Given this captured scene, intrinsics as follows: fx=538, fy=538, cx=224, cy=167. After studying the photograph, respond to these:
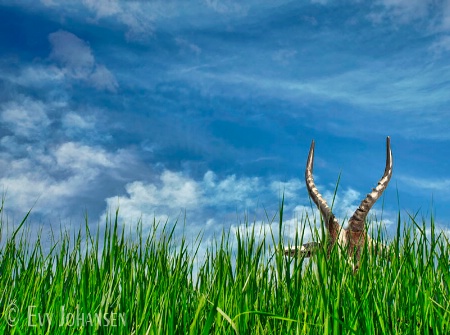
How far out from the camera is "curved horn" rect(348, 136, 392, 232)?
Result: 707 centimetres

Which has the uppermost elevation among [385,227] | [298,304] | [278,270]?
[385,227]

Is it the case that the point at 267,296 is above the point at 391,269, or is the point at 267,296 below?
below

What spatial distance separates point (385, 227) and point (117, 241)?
1.93m

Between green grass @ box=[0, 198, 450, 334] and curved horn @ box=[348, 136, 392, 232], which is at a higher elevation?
curved horn @ box=[348, 136, 392, 232]

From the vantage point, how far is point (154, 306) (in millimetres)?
3133

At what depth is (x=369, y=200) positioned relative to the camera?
7.20 metres

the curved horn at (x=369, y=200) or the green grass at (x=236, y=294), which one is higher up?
the curved horn at (x=369, y=200)

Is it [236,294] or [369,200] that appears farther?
[369,200]

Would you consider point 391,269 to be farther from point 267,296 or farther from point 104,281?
point 104,281

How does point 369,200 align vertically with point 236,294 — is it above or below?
above

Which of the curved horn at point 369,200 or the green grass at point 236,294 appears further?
the curved horn at point 369,200

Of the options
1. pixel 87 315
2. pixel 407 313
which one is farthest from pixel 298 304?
pixel 87 315

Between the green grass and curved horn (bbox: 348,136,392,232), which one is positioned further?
curved horn (bbox: 348,136,392,232)

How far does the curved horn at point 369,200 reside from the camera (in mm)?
7066
